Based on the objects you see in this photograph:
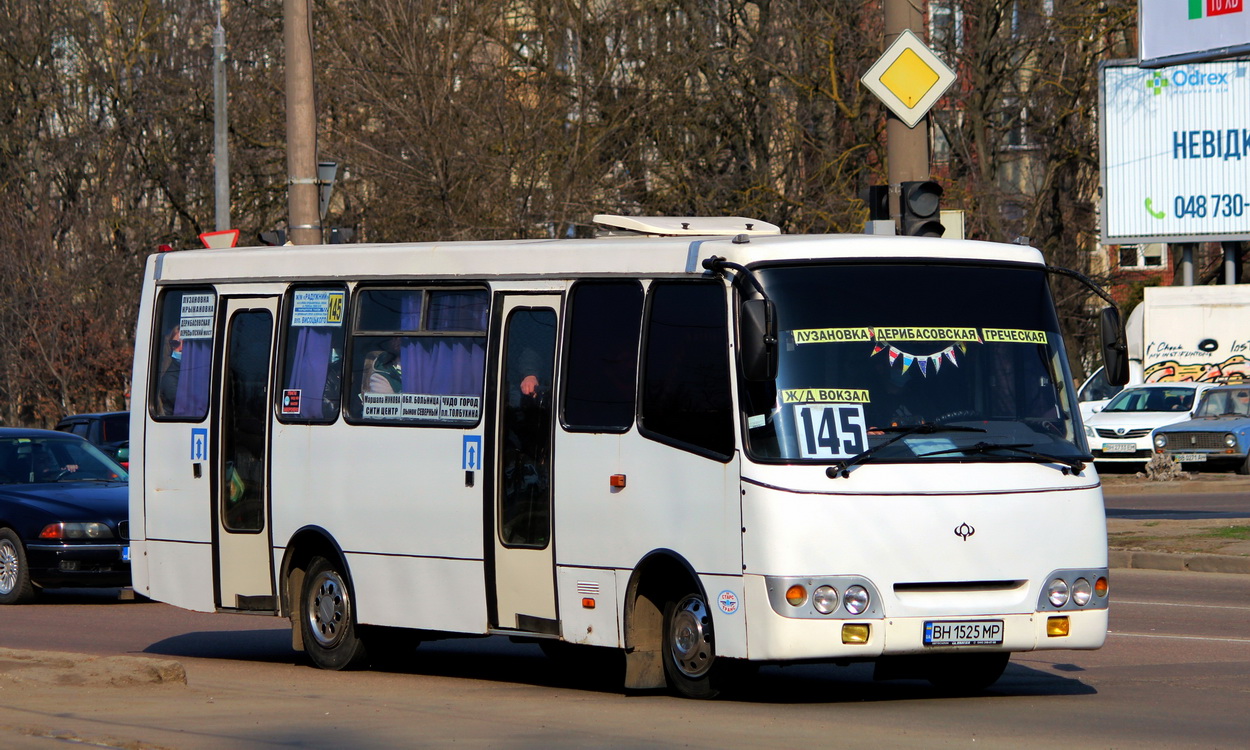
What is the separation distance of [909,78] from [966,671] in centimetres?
515

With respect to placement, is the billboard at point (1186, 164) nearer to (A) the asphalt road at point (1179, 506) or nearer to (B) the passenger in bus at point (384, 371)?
(A) the asphalt road at point (1179, 506)

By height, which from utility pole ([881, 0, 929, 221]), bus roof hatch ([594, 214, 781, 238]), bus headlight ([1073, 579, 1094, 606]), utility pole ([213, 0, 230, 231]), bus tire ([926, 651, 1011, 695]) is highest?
utility pole ([213, 0, 230, 231])

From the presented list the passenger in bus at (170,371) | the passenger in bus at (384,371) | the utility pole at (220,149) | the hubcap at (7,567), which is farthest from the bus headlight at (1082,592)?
the utility pole at (220,149)

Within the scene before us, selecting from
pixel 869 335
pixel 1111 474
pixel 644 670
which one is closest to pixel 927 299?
pixel 869 335

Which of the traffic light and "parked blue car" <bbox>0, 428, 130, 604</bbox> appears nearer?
the traffic light

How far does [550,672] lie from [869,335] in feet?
11.9

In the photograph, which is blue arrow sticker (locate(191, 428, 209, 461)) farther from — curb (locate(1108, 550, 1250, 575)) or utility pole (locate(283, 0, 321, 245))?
curb (locate(1108, 550, 1250, 575))

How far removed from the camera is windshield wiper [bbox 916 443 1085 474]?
10048 mm

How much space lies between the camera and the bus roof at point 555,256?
10.4 metres

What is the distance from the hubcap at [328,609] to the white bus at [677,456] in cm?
3

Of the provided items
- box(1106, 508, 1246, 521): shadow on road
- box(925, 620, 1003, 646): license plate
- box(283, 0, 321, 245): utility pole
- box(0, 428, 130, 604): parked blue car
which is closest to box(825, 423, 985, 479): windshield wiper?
box(925, 620, 1003, 646): license plate

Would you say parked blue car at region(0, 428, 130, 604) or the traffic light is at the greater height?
the traffic light

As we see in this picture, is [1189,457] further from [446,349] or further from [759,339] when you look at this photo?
[759,339]

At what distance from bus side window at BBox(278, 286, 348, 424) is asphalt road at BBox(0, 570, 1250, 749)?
1.67 meters
